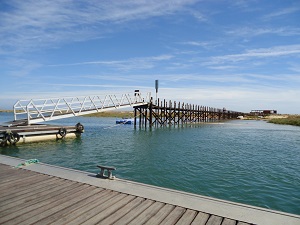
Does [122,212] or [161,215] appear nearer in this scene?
[161,215]

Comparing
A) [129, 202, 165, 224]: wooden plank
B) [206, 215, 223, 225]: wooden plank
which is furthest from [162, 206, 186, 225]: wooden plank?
[206, 215, 223, 225]: wooden plank

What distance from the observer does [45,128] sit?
22438 millimetres

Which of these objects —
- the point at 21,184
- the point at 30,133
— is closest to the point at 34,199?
the point at 21,184

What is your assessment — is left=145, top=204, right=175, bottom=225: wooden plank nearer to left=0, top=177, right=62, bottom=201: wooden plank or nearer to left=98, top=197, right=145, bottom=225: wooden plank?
left=98, top=197, right=145, bottom=225: wooden plank

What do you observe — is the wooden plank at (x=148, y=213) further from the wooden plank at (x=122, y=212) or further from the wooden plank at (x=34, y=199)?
the wooden plank at (x=34, y=199)

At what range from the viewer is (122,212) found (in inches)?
191

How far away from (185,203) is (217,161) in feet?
32.1

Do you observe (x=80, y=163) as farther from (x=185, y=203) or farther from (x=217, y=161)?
(x=185, y=203)

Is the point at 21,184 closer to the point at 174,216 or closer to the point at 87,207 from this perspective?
the point at 87,207

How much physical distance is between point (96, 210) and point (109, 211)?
0.95ft

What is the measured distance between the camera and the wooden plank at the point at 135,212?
14.6 ft

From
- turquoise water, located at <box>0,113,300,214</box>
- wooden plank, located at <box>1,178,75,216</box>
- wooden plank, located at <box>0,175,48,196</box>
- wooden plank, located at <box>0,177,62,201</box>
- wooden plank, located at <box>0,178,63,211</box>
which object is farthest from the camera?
turquoise water, located at <box>0,113,300,214</box>

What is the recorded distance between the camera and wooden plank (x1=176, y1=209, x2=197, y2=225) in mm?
4449

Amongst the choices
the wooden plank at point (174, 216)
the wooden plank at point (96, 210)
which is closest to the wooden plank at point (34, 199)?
the wooden plank at point (96, 210)
